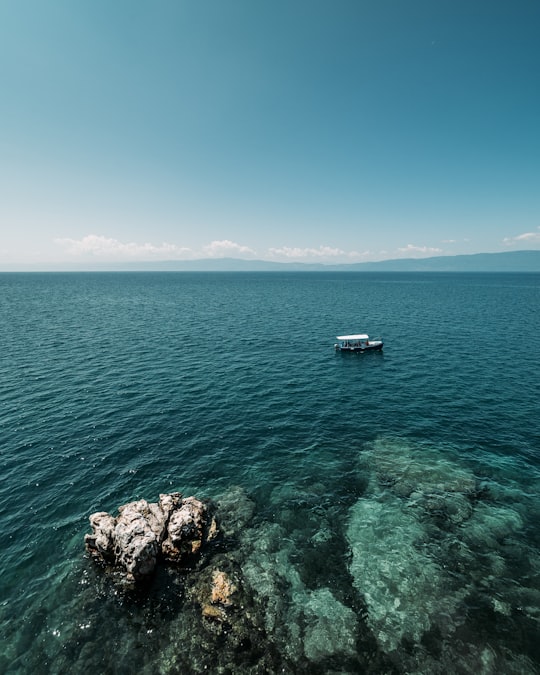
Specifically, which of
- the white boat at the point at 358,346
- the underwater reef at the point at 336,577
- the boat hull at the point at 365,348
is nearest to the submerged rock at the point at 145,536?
the underwater reef at the point at 336,577

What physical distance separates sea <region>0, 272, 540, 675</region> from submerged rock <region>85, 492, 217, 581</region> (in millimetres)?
1024

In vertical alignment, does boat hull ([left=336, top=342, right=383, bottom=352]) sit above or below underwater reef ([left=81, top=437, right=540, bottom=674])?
above

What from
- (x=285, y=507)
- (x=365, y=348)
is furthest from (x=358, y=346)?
(x=285, y=507)

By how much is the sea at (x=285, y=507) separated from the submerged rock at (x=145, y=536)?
1024mm

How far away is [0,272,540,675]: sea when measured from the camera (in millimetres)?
18141

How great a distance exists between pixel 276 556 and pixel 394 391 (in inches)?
1371

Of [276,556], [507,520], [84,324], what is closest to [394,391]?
[507,520]

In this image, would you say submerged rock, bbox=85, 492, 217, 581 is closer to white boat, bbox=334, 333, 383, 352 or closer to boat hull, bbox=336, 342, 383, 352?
boat hull, bbox=336, 342, 383, 352

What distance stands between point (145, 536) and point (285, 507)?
1178 centimetres

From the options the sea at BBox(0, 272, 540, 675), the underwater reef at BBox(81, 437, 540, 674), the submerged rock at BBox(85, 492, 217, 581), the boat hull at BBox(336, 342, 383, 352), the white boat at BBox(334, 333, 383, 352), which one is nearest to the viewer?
the underwater reef at BBox(81, 437, 540, 674)

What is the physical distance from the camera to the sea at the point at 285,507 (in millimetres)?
18141

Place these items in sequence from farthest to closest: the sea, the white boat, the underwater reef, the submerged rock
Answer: the white boat
the submerged rock
the sea
the underwater reef

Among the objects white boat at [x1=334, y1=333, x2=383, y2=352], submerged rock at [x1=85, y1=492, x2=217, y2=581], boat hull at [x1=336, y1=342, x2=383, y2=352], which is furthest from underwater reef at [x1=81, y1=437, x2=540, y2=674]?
white boat at [x1=334, y1=333, x2=383, y2=352]

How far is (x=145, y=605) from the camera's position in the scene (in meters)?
20.0
